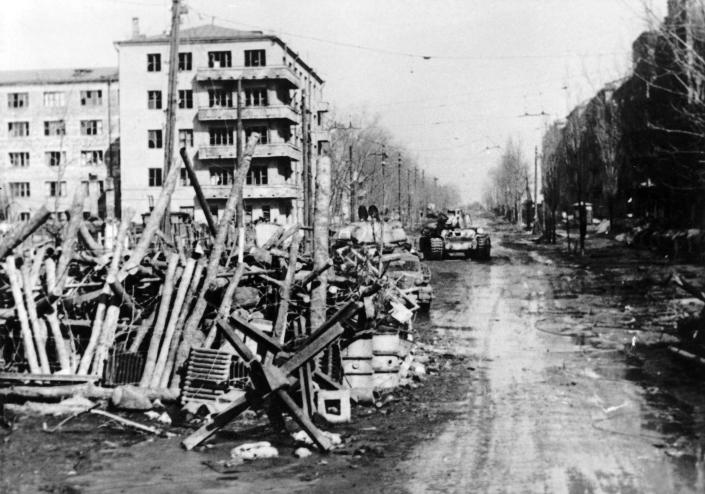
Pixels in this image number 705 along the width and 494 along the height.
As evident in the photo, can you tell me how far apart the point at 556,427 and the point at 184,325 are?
563cm

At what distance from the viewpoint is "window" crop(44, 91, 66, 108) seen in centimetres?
7475

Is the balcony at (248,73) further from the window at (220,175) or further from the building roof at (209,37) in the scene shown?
the window at (220,175)

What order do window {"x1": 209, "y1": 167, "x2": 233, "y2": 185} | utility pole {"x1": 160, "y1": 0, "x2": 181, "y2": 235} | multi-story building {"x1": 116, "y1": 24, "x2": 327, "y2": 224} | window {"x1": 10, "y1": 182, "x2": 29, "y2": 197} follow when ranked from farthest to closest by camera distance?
window {"x1": 10, "y1": 182, "x2": 29, "y2": 197} → window {"x1": 209, "y1": 167, "x2": 233, "y2": 185} → multi-story building {"x1": 116, "y1": 24, "x2": 327, "y2": 224} → utility pole {"x1": 160, "y1": 0, "x2": 181, "y2": 235}

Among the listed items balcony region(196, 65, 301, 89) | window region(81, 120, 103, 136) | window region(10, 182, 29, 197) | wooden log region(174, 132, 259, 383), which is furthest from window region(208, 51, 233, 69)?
wooden log region(174, 132, 259, 383)

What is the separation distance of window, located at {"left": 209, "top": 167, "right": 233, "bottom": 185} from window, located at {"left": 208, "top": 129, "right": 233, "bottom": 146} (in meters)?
2.08

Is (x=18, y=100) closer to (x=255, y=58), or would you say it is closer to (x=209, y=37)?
(x=209, y=37)

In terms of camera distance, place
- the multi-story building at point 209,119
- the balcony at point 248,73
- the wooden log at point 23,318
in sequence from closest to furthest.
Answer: the wooden log at point 23,318, the balcony at point 248,73, the multi-story building at point 209,119

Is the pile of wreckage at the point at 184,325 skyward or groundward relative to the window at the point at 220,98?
groundward

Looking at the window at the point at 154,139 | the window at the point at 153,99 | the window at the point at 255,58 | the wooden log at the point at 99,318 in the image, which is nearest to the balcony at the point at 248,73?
the window at the point at 255,58

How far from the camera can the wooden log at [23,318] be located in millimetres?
11430

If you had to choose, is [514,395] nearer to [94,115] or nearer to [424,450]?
[424,450]

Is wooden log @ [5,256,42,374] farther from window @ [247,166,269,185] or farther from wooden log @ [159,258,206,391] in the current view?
window @ [247,166,269,185]

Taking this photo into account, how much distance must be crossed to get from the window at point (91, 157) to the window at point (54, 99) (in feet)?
16.9

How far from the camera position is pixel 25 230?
11148mm
